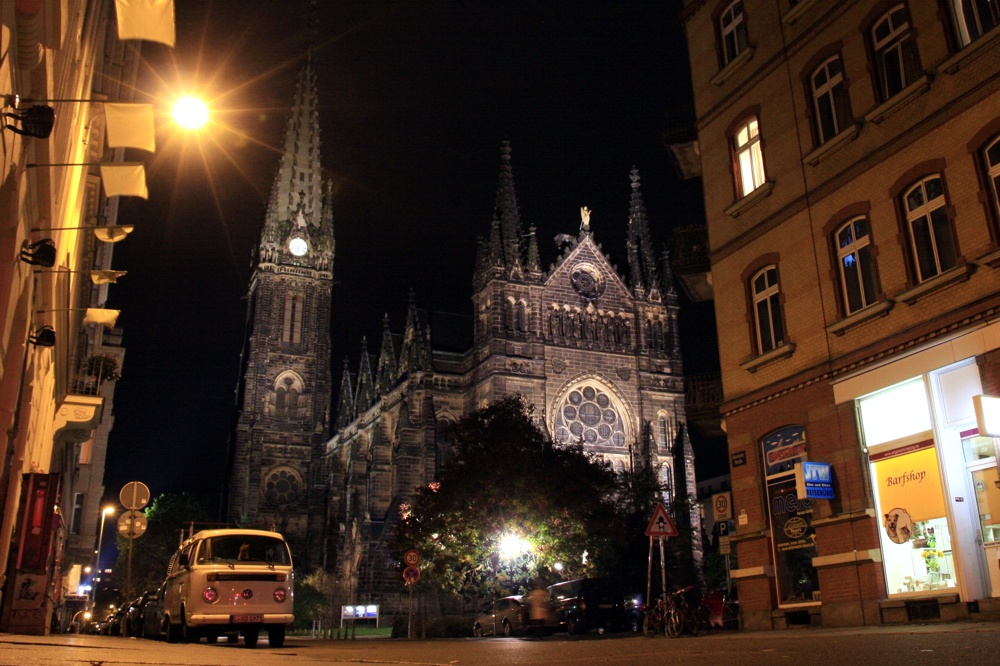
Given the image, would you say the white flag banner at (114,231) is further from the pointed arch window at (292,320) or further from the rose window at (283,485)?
the pointed arch window at (292,320)

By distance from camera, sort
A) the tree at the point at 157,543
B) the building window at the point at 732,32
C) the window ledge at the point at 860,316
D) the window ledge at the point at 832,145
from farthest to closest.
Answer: the tree at the point at 157,543
the building window at the point at 732,32
the window ledge at the point at 832,145
the window ledge at the point at 860,316

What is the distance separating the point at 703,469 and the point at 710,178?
8433cm

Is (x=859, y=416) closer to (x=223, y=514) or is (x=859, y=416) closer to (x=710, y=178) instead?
(x=710, y=178)

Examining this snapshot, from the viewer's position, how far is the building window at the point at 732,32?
63.9 feet

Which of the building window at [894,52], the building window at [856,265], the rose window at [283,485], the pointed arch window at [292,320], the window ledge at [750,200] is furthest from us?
the pointed arch window at [292,320]

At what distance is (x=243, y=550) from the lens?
15.1 m

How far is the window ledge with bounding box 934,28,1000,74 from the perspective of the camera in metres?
13.0

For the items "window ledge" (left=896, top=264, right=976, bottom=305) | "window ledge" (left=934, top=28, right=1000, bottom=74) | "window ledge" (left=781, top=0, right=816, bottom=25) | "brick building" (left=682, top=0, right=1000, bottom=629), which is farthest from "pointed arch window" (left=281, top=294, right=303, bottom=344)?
"window ledge" (left=934, top=28, right=1000, bottom=74)

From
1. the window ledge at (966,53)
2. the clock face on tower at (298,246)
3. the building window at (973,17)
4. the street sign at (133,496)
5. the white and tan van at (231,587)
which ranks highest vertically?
the clock face on tower at (298,246)

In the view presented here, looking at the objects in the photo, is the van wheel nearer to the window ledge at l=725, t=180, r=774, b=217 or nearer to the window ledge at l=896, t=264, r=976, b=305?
the window ledge at l=896, t=264, r=976, b=305

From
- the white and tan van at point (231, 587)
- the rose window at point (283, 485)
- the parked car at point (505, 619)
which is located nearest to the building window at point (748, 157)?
the white and tan van at point (231, 587)

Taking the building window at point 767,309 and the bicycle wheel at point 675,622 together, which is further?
the building window at point 767,309

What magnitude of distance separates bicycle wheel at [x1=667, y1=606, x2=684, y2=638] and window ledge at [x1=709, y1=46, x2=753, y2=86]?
1136cm

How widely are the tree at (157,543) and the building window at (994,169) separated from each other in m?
67.2
